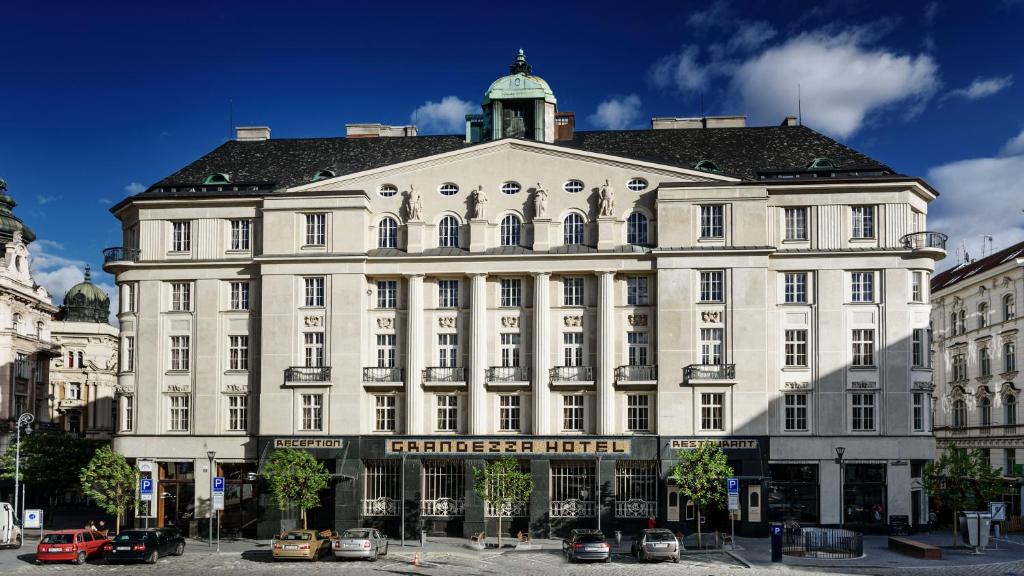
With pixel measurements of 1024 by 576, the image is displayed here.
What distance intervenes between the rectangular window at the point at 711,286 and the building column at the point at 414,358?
583 inches

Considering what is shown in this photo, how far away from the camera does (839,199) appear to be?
58188mm

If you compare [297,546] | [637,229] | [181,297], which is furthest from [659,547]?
[181,297]

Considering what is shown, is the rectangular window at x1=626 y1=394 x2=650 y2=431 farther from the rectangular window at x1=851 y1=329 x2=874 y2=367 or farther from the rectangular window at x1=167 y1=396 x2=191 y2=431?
the rectangular window at x1=167 y1=396 x2=191 y2=431

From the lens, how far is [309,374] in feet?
193

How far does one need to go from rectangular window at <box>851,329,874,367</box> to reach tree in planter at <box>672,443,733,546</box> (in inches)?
385

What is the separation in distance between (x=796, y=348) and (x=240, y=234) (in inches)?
1200

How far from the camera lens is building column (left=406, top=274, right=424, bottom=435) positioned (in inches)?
2309

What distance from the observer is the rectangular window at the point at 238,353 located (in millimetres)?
60750

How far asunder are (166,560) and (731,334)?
29121mm

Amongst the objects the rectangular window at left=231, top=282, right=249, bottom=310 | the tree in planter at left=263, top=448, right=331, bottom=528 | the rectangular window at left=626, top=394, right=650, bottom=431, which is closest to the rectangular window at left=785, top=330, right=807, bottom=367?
the rectangular window at left=626, top=394, right=650, bottom=431

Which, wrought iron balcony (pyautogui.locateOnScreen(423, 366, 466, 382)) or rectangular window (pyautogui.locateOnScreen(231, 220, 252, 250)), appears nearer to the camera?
wrought iron balcony (pyautogui.locateOnScreen(423, 366, 466, 382))

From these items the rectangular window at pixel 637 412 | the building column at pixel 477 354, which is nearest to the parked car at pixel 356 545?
the building column at pixel 477 354

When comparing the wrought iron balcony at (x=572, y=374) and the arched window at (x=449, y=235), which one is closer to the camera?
the wrought iron balcony at (x=572, y=374)

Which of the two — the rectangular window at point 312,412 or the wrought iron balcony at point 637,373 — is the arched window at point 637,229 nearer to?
the wrought iron balcony at point 637,373
